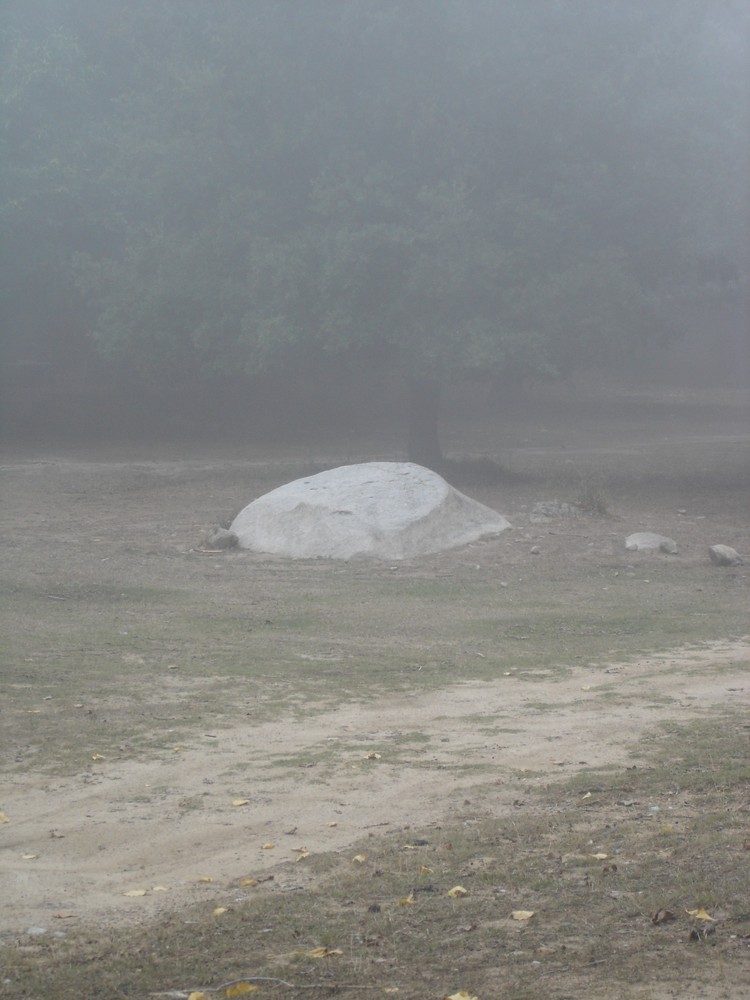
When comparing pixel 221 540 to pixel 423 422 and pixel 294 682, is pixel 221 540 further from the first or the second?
pixel 423 422

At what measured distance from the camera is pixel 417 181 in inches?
707

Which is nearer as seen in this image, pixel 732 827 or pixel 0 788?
pixel 732 827

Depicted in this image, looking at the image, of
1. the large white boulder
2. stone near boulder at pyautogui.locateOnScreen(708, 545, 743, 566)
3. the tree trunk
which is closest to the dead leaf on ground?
the large white boulder

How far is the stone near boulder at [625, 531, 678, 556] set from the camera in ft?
42.2

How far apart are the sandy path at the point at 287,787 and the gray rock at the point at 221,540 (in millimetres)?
5988

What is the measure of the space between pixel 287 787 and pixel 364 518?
7516 millimetres

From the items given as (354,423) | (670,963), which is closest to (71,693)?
(670,963)

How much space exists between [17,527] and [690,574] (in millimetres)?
7967

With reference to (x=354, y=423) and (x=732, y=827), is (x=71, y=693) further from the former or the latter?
(x=354, y=423)

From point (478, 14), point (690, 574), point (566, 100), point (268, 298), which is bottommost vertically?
point (690, 574)

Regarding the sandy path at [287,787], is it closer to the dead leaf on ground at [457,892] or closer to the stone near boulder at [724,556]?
the dead leaf on ground at [457,892]

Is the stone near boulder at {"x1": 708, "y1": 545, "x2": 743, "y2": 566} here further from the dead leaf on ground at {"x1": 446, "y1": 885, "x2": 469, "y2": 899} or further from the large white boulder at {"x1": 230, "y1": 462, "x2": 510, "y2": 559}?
the dead leaf on ground at {"x1": 446, "y1": 885, "x2": 469, "y2": 899}

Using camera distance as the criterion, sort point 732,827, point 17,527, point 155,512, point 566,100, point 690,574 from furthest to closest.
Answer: point 566,100
point 155,512
point 17,527
point 690,574
point 732,827

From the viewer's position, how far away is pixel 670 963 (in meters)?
3.23
